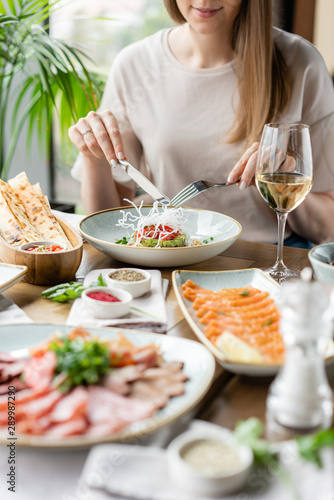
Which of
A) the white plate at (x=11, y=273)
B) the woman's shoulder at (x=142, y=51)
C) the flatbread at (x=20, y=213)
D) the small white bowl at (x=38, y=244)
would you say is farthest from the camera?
the woman's shoulder at (x=142, y=51)

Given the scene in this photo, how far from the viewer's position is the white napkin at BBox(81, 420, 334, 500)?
0.64m

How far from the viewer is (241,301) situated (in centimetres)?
115

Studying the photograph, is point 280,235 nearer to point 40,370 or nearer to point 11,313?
point 11,313

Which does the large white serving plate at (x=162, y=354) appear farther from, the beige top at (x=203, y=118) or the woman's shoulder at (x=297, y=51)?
the woman's shoulder at (x=297, y=51)

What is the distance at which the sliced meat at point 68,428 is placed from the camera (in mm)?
702

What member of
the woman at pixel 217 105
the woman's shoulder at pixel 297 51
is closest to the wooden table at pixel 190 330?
the woman at pixel 217 105

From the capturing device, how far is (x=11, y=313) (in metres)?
1.14

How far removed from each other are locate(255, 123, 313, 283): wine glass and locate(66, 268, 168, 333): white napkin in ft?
1.00

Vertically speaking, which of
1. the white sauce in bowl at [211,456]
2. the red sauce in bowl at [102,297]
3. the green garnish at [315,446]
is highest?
the green garnish at [315,446]

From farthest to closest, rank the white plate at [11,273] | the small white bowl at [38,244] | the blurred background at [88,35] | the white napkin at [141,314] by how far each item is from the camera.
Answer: the blurred background at [88,35] < the small white bowl at [38,244] < the white plate at [11,273] < the white napkin at [141,314]

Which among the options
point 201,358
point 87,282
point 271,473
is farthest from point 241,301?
point 271,473

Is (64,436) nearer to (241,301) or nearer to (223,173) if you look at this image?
(241,301)

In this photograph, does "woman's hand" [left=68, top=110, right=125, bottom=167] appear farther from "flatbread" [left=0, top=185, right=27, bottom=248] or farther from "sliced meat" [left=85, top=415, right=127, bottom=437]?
"sliced meat" [left=85, top=415, right=127, bottom=437]

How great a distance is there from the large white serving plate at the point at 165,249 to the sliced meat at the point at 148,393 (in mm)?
583
